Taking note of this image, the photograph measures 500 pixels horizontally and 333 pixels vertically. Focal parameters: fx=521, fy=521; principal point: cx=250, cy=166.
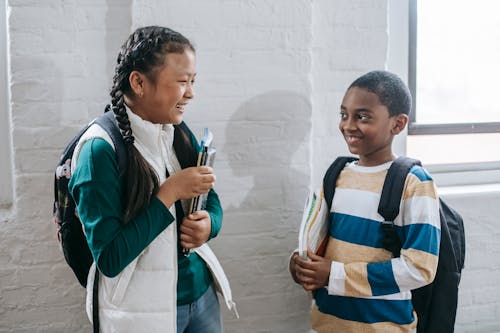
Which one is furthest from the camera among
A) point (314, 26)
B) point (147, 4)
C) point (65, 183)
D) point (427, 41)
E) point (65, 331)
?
point (427, 41)

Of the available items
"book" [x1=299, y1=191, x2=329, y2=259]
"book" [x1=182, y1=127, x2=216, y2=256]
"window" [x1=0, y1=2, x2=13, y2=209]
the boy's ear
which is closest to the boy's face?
the boy's ear

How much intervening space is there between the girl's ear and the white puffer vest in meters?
0.06

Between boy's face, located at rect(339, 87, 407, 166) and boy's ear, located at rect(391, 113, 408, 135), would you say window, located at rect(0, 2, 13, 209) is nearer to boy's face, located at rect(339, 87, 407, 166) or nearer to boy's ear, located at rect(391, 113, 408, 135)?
boy's face, located at rect(339, 87, 407, 166)

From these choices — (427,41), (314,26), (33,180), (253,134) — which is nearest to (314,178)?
(253,134)

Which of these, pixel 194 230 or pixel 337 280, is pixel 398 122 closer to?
pixel 337 280

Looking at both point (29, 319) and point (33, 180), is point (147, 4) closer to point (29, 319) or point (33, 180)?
point (33, 180)

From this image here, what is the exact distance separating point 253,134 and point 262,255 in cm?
43

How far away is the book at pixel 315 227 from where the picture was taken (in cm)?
157

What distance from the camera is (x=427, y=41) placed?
7.37 ft

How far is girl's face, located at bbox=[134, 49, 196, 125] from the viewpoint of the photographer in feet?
4.05

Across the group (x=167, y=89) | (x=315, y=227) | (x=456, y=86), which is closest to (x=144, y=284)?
(x=167, y=89)

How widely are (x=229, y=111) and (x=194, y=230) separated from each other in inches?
24.3

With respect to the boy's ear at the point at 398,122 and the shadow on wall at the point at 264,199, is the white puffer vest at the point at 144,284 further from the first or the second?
the boy's ear at the point at 398,122

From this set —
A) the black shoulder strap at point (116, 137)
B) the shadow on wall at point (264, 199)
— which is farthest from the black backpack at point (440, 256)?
the black shoulder strap at point (116, 137)
